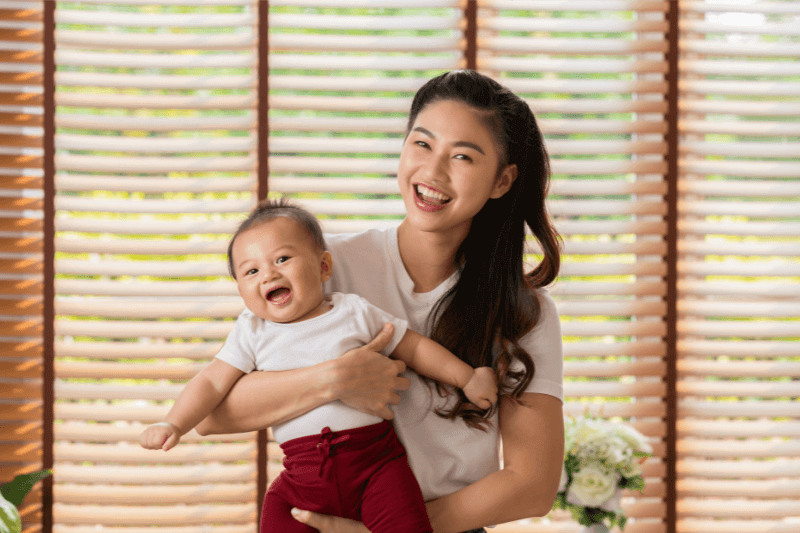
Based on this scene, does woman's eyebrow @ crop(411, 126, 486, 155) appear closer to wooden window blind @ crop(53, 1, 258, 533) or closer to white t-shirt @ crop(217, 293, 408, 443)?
white t-shirt @ crop(217, 293, 408, 443)

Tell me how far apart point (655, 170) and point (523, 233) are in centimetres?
153

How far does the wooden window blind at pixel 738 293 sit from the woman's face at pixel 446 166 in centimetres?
175

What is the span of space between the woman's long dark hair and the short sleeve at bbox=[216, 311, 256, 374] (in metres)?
0.40

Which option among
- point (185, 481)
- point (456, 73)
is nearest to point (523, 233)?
point (456, 73)

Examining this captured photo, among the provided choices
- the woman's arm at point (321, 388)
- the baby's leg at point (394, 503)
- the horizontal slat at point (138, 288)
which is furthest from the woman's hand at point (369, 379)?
the horizontal slat at point (138, 288)

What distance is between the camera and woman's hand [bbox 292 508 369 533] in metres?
1.07

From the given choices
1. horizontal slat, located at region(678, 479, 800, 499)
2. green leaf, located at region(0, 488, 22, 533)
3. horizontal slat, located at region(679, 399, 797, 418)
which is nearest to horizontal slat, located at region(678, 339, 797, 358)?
horizontal slat, located at region(679, 399, 797, 418)

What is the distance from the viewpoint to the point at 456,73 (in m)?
1.24

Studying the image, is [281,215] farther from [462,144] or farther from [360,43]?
[360,43]

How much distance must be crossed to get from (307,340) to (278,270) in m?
0.16

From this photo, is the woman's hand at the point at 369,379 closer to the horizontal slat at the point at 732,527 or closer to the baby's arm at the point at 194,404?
the baby's arm at the point at 194,404

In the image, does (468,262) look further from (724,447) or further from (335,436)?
(724,447)

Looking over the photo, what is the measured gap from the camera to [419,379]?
1211 mm

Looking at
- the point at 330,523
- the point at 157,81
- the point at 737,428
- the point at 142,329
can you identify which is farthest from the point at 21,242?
the point at 737,428
